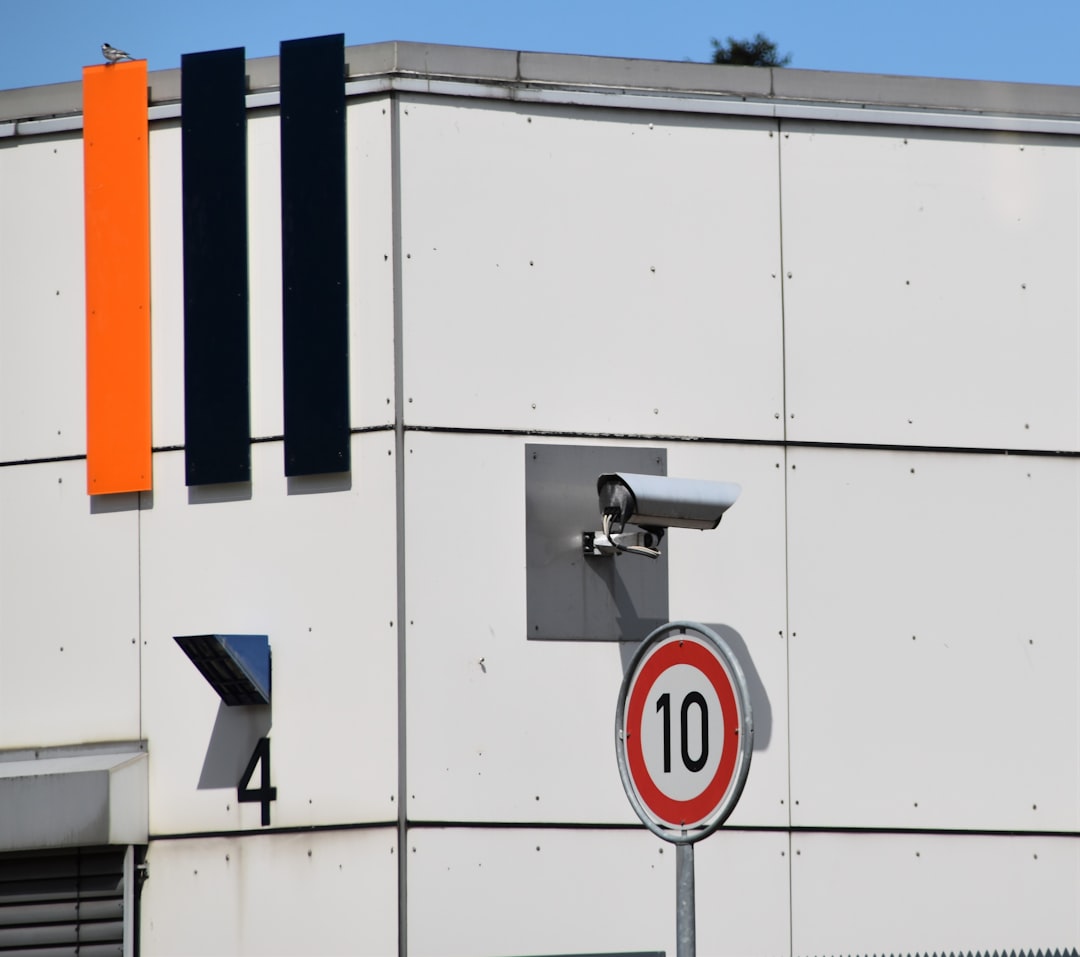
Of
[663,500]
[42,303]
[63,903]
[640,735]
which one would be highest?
[42,303]

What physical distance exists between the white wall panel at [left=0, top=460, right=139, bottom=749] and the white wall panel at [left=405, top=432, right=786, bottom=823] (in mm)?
1665

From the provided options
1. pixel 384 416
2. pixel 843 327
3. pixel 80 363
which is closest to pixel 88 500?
pixel 80 363

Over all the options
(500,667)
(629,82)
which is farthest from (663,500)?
(629,82)

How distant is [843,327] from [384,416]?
2.62m

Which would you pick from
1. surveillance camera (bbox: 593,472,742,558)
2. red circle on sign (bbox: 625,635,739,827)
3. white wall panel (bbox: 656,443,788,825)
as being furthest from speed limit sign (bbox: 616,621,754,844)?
white wall panel (bbox: 656,443,788,825)

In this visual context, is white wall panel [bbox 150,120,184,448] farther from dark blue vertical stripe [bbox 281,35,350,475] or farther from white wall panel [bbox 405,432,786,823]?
white wall panel [bbox 405,432,786,823]

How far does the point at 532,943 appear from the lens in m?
9.35

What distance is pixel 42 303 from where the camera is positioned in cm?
1038

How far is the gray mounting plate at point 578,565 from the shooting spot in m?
9.67

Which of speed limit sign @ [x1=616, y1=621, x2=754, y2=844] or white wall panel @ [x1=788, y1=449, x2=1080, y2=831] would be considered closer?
speed limit sign @ [x1=616, y1=621, x2=754, y2=844]

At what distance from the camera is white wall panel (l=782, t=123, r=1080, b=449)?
401 inches

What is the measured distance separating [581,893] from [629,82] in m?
4.40

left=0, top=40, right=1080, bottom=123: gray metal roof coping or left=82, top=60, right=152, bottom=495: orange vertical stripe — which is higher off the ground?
left=0, top=40, right=1080, bottom=123: gray metal roof coping

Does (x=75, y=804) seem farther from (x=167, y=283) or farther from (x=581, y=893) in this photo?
(x=167, y=283)
